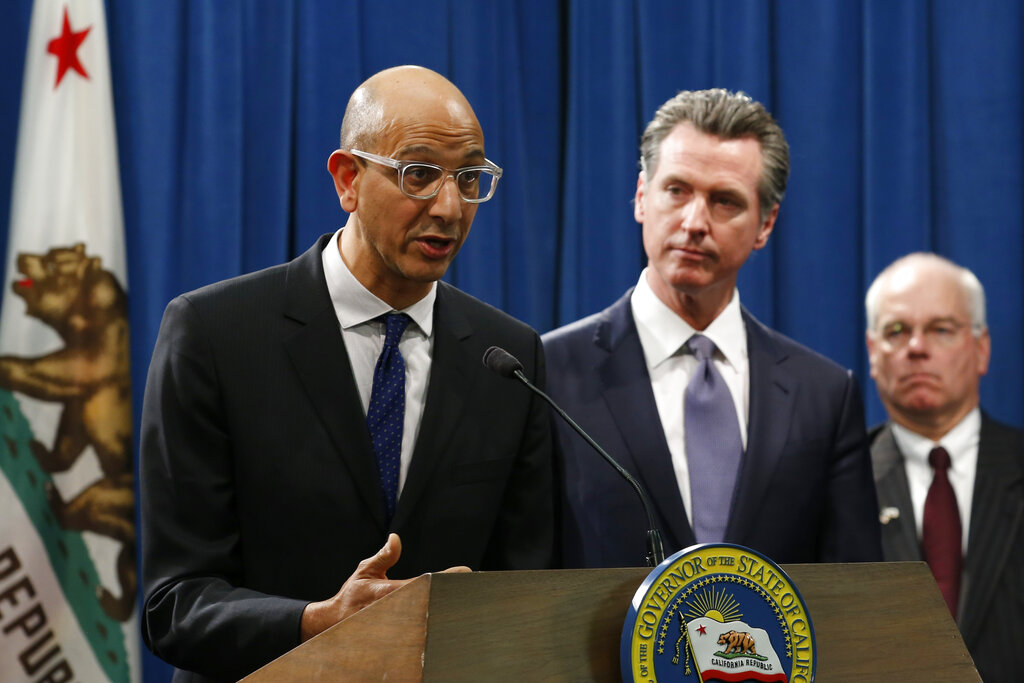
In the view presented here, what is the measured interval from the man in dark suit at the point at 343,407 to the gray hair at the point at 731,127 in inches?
30.5

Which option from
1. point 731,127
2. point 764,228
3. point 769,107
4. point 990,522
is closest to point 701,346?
point 764,228

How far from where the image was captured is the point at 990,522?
2.86 metres

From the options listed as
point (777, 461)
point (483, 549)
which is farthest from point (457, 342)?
point (777, 461)

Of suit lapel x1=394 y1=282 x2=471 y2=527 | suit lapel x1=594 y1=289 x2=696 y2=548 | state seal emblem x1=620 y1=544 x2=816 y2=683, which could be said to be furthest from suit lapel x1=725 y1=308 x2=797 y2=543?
state seal emblem x1=620 y1=544 x2=816 y2=683

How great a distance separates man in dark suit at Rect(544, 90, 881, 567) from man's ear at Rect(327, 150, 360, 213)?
629 mm

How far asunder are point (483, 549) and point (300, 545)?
294 mm

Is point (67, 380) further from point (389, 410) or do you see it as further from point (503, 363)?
point (503, 363)

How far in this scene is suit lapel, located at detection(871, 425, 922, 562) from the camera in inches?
112

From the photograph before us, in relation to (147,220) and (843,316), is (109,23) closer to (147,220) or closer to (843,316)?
(147,220)

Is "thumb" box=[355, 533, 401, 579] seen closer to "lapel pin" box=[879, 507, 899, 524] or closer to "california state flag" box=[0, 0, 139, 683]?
"california state flag" box=[0, 0, 139, 683]

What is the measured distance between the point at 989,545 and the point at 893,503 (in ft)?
0.79

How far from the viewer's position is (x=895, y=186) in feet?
11.5

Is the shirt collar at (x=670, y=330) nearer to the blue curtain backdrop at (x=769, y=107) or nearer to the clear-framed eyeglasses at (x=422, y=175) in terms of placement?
the clear-framed eyeglasses at (x=422, y=175)

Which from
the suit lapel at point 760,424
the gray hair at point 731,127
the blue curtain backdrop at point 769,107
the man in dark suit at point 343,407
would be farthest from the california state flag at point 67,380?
the suit lapel at point 760,424
